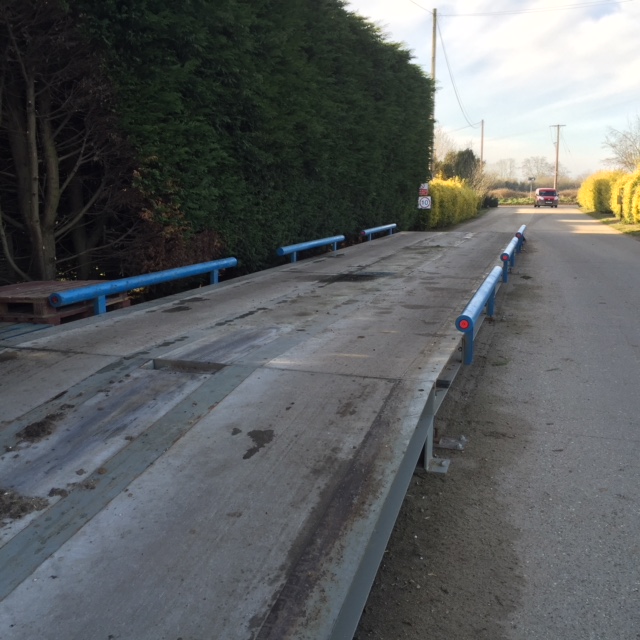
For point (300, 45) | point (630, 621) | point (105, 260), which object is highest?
point (300, 45)

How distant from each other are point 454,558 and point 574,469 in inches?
54.8

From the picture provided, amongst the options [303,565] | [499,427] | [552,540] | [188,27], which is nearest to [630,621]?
[552,540]

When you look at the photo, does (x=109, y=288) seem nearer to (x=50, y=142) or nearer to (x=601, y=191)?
(x=50, y=142)

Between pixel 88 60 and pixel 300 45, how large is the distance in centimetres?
656

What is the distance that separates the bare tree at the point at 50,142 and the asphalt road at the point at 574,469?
5.62m

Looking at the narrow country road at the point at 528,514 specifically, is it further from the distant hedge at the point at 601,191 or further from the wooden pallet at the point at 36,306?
the distant hedge at the point at 601,191

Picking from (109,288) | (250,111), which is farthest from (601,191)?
(109,288)

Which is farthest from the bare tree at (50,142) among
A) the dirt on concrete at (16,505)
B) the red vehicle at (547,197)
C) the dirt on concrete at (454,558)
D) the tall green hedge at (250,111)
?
the red vehicle at (547,197)

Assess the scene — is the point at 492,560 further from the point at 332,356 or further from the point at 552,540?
the point at 332,356

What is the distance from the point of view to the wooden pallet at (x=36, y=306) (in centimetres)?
628

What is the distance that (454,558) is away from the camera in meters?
3.16

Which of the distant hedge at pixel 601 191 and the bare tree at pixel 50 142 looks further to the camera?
the distant hedge at pixel 601 191

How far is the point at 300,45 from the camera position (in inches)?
503

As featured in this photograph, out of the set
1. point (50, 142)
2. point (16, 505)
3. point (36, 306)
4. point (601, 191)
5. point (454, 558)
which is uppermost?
point (50, 142)
